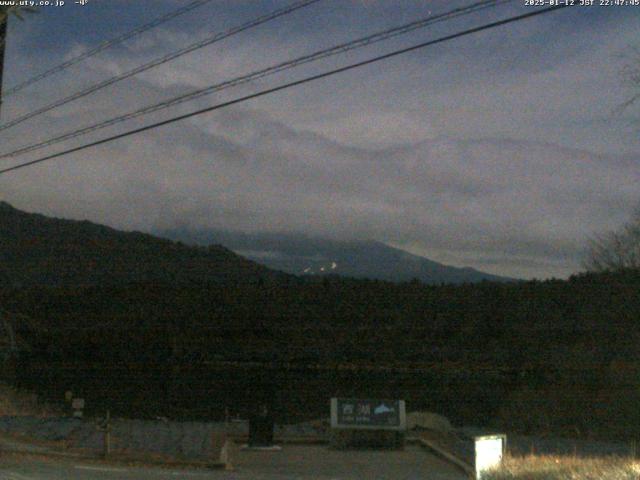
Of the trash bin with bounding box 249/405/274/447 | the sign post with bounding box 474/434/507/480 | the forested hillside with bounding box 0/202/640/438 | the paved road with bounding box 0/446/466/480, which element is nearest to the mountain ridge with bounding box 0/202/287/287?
the forested hillside with bounding box 0/202/640/438

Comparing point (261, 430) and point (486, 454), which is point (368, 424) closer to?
point (261, 430)

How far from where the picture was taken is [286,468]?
1972 cm

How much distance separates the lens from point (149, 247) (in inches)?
2672

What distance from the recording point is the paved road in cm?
1537

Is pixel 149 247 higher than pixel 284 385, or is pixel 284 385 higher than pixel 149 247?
pixel 149 247

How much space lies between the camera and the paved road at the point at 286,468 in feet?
50.4

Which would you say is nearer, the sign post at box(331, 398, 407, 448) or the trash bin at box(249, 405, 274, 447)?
the trash bin at box(249, 405, 274, 447)

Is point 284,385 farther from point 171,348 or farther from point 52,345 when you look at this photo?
point 52,345

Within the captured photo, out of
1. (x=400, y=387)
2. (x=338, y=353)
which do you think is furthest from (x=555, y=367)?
(x=338, y=353)

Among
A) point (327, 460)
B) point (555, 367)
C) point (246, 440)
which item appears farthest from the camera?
point (555, 367)

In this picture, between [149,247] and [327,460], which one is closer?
[327,460]

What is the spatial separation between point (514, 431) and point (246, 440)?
1193 cm

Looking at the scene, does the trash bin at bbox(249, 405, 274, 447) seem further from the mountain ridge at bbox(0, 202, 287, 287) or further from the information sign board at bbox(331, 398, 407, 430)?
the mountain ridge at bbox(0, 202, 287, 287)

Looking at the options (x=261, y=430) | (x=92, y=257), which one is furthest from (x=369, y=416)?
(x=92, y=257)
